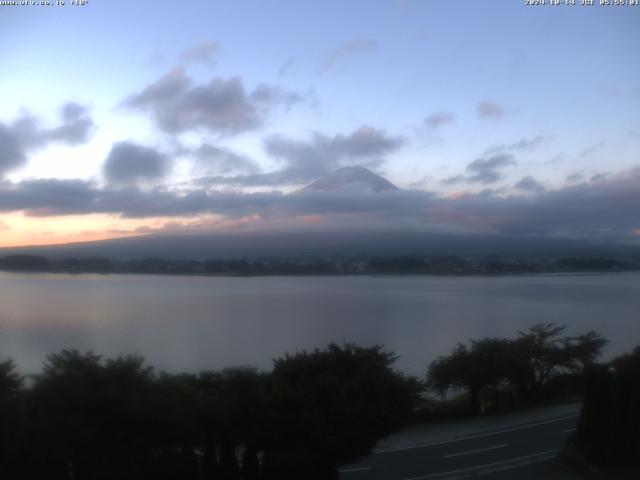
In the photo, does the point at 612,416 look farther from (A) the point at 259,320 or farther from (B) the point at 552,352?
(A) the point at 259,320

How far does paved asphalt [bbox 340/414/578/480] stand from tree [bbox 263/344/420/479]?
1258mm

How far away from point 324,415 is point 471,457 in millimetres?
3841

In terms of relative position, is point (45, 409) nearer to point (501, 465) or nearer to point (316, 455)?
point (316, 455)

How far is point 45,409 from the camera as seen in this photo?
7605 millimetres

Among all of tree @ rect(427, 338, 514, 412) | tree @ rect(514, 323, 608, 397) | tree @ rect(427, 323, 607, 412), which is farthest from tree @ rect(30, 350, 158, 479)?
tree @ rect(514, 323, 608, 397)

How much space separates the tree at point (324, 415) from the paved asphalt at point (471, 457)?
4.13ft

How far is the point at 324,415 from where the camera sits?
27.6 feet

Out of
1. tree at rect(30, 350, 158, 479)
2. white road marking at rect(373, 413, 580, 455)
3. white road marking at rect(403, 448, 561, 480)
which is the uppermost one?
tree at rect(30, 350, 158, 479)

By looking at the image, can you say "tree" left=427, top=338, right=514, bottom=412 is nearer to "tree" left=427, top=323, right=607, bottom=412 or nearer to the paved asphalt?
"tree" left=427, top=323, right=607, bottom=412

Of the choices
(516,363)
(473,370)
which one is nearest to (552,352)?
(516,363)

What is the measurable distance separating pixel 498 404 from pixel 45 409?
12685 mm

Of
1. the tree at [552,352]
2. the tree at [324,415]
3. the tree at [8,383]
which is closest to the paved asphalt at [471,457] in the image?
the tree at [324,415]

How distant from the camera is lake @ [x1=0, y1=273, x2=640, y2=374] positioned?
63.5ft

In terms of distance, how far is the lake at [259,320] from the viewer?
19.4 meters
